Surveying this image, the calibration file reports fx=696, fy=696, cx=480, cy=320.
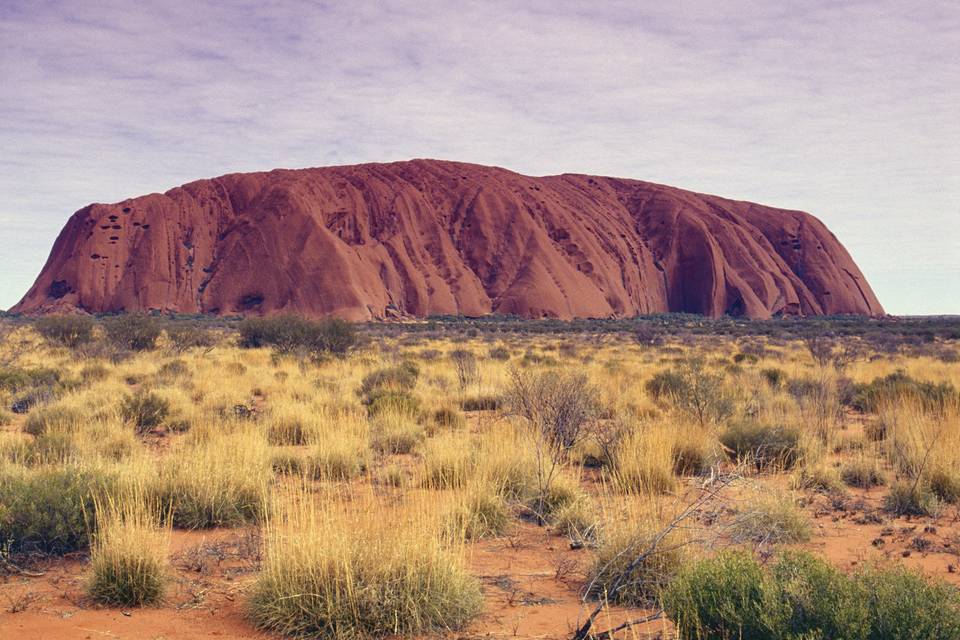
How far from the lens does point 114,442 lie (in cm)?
791

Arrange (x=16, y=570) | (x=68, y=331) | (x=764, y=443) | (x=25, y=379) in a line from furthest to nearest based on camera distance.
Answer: (x=68, y=331) → (x=25, y=379) → (x=764, y=443) → (x=16, y=570)

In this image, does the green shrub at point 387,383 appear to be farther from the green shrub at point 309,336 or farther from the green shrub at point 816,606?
the green shrub at point 816,606

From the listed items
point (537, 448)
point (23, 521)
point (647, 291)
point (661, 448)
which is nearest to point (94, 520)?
point (23, 521)

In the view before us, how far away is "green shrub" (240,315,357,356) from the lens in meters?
22.0

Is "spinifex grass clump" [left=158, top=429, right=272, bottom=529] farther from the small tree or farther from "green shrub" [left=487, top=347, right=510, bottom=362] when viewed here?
"green shrub" [left=487, top=347, right=510, bottom=362]

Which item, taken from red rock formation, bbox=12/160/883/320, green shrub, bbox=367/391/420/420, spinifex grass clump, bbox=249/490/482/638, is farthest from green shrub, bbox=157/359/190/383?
red rock formation, bbox=12/160/883/320

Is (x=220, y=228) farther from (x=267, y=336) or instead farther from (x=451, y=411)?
(x=451, y=411)

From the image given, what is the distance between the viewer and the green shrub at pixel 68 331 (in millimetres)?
23750

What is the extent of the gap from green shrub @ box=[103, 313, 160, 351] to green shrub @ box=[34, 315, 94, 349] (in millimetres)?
1271

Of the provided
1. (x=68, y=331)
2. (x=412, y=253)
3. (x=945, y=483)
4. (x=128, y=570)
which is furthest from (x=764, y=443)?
(x=412, y=253)

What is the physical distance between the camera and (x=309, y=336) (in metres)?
22.5

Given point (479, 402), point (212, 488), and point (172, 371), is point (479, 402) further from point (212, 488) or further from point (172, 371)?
point (172, 371)

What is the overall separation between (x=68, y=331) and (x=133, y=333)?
351 centimetres

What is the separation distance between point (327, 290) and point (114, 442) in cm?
5825
